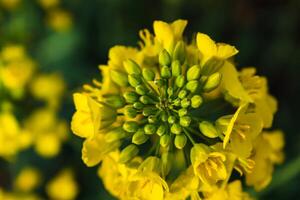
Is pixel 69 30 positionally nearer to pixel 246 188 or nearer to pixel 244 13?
pixel 244 13

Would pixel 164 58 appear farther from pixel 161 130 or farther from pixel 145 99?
pixel 161 130

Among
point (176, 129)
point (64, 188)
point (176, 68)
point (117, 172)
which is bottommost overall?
point (64, 188)

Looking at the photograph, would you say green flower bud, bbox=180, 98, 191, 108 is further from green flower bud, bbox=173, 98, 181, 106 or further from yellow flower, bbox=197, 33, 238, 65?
A: yellow flower, bbox=197, 33, 238, 65

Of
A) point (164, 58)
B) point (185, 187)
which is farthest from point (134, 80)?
point (185, 187)

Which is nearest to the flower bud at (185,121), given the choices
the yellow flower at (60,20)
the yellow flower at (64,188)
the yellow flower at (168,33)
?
the yellow flower at (168,33)

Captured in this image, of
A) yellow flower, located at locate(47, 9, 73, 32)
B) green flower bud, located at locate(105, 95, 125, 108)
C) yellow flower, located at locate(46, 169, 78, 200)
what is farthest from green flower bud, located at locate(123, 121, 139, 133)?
yellow flower, located at locate(47, 9, 73, 32)
